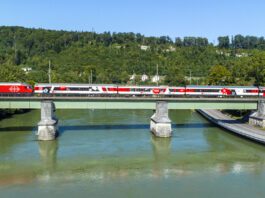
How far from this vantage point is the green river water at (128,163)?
37156 millimetres

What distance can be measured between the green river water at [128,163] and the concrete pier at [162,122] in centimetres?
132

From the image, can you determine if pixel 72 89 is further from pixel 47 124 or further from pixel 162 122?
pixel 162 122

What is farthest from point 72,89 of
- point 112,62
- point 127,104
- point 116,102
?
point 112,62

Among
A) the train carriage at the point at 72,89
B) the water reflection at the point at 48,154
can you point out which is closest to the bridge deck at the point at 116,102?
the train carriage at the point at 72,89

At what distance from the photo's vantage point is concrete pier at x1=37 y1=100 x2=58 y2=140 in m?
59.5

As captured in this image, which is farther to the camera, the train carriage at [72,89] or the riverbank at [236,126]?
the train carriage at [72,89]

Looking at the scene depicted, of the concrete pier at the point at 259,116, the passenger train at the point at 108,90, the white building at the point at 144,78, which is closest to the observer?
the concrete pier at the point at 259,116

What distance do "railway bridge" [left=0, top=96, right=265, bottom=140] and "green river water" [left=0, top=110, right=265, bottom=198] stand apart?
247cm

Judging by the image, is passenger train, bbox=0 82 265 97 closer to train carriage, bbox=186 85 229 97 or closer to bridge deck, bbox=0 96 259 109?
train carriage, bbox=186 85 229 97

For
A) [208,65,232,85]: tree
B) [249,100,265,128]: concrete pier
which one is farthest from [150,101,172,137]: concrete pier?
[208,65,232,85]: tree

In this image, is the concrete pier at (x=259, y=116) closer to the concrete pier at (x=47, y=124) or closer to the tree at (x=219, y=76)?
the concrete pier at (x=47, y=124)

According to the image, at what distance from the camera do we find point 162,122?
204 ft

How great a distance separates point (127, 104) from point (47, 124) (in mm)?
14954

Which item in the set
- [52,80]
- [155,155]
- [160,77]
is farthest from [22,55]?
[155,155]
